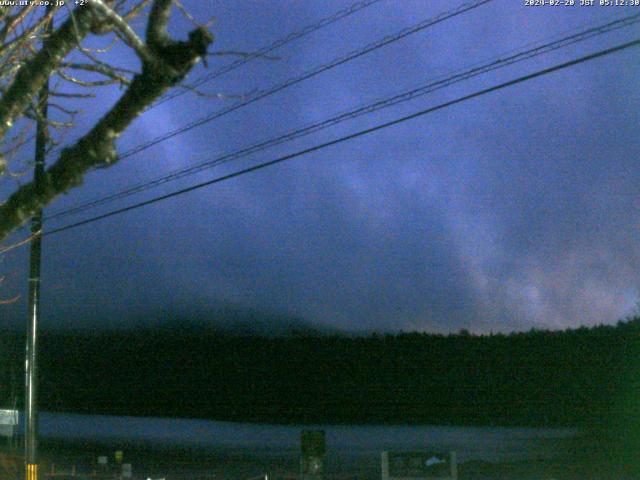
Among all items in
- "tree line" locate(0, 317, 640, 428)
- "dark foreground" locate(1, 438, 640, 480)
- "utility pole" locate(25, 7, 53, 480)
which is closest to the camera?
"utility pole" locate(25, 7, 53, 480)

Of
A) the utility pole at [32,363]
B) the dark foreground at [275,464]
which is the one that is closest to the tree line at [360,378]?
the dark foreground at [275,464]

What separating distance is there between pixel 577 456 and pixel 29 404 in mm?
25617

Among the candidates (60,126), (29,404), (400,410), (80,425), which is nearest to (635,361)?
(400,410)

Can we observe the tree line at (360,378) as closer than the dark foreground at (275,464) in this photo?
No

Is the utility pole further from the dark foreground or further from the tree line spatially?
the tree line

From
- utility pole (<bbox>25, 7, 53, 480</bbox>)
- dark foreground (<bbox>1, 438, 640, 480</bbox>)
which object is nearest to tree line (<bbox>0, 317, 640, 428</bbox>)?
dark foreground (<bbox>1, 438, 640, 480</bbox>)

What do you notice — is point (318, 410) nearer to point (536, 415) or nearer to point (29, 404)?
point (536, 415)

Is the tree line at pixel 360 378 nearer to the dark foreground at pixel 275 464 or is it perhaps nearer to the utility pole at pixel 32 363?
the dark foreground at pixel 275 464

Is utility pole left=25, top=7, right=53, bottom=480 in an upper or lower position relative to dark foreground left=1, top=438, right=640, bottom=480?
upper

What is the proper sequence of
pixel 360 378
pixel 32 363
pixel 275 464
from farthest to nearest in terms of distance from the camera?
1. pixel 360 378
2. pixel 275 464
3. pixel 32 363

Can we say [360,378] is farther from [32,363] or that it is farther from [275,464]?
[32,363]

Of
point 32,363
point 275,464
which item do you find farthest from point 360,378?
point 32,363

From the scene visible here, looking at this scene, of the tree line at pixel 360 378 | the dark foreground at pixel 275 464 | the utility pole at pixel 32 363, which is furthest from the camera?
the tree line at pixel 360 378

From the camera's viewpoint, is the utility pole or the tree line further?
the tree line
